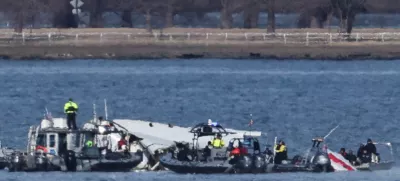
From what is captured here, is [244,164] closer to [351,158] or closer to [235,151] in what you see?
[235,151]

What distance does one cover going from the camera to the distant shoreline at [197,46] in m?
115

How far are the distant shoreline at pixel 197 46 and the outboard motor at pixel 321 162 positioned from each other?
6406cm

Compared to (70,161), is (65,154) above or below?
above

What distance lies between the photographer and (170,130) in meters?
54.3

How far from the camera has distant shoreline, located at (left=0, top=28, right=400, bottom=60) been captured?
11519 centimetres

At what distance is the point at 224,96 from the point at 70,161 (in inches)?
1373

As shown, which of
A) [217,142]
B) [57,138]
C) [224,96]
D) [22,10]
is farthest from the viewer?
[22,10]

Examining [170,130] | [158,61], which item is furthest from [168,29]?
[170,130]

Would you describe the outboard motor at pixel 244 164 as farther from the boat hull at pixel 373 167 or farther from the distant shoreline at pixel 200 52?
the distant shoreline at pixel 200 52

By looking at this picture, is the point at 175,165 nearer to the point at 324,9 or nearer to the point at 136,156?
the point at 136,156

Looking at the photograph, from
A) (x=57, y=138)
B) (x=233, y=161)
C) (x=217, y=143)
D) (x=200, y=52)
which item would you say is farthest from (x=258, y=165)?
(x=200, y=52)

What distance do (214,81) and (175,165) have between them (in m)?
47.5

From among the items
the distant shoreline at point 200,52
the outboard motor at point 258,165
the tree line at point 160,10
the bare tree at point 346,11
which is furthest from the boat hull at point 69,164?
the tree line at point 160,10

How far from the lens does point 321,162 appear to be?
49.3 meters
